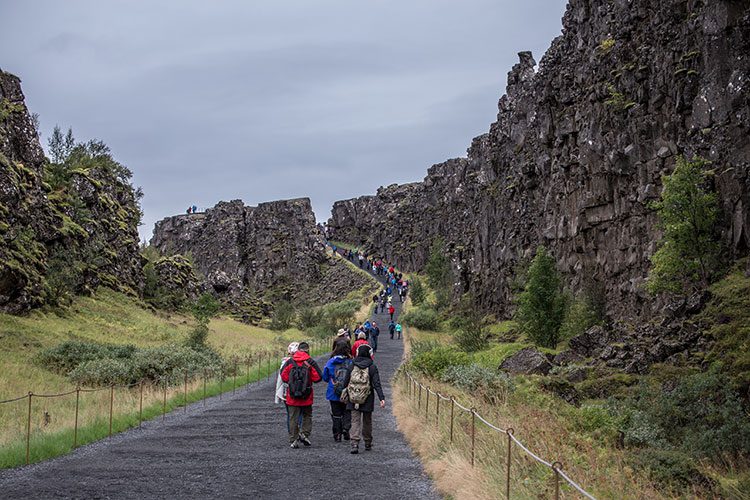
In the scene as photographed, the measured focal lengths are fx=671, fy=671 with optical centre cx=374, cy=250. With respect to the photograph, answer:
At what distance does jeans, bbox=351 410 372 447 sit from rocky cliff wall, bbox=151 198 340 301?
114 meters

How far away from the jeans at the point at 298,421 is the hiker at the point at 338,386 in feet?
1.81

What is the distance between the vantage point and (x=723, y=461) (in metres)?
19.0

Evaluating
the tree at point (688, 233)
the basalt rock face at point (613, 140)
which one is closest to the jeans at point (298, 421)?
the tree at point (688, 233)

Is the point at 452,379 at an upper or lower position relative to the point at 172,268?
lower

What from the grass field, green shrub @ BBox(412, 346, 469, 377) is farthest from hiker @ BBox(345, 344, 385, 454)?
green shrub @ BBox(412, 346, 469, 377)

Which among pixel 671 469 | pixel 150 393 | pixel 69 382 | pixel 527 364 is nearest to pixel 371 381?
pixel 671 469

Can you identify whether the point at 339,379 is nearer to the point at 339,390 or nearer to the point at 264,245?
the point at 339,390

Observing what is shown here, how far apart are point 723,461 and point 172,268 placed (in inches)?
2226

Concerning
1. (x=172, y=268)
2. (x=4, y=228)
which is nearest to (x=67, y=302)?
(x=4, y=228)

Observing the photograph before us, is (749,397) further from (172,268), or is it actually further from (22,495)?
(172,268)

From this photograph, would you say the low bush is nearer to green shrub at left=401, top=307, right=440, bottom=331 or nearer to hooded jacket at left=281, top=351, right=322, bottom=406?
hooded jacket at left=281, top=351, right=322, bottom=406

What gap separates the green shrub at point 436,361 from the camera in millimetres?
24953

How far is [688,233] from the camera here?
131ft

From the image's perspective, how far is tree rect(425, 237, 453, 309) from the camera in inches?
3307
